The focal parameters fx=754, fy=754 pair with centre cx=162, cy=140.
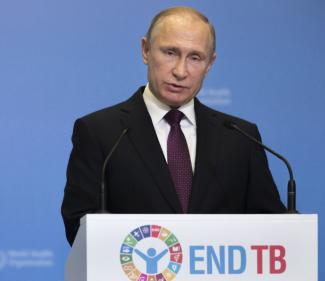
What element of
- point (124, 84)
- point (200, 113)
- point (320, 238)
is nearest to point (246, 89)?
point (124, 84)

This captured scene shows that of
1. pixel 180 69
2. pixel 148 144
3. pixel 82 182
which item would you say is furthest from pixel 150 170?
pixel 180 69

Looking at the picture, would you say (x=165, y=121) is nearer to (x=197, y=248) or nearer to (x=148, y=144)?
(x=148, y=144)

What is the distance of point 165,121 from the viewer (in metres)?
2.16

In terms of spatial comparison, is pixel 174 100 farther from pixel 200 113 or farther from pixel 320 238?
pixel 320 238

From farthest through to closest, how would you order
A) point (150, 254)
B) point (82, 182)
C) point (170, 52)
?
point (170, 52) → point (82, 182) → point (150, 254)

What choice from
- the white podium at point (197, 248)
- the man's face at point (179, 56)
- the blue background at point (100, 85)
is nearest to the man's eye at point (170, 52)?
the man's face at point (179, 56)

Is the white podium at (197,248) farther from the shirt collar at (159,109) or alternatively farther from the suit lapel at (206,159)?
the shirt collar at (159,109)

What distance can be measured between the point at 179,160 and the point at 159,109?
0.59 feet

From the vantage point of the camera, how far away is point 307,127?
320cm

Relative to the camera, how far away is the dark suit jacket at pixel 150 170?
200 cm

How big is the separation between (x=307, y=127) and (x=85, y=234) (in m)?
1.85

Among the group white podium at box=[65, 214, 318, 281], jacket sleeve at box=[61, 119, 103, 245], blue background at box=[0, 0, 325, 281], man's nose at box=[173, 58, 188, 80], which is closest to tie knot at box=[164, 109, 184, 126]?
man's nose at box=[173, 58, 188, 80]

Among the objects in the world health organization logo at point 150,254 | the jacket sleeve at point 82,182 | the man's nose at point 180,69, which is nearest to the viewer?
the world health organization logo at point 150,254

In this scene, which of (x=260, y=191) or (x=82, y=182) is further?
(x=260, y=191)
